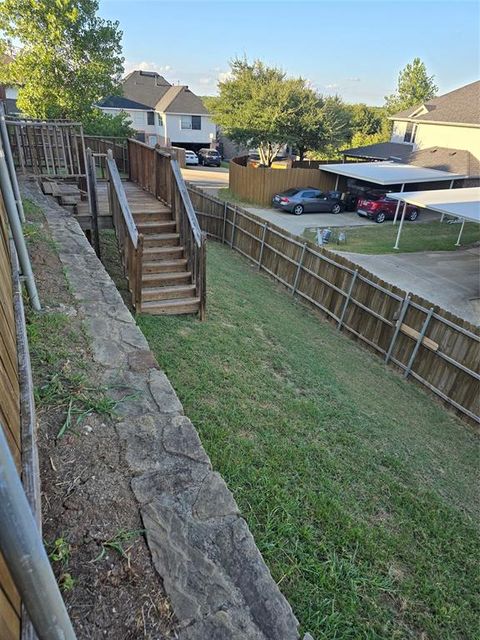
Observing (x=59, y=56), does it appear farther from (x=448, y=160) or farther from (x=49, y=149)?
(x=448, y=160)

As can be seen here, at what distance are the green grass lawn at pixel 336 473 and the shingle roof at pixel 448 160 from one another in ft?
66.8

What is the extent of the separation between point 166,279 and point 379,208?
653 inches

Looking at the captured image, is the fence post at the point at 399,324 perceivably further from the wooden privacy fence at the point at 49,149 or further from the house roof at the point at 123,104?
the house roof at the point at 123,104

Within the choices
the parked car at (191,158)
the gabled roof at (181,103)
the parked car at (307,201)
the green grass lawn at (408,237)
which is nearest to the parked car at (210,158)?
the parked car at (191,158)

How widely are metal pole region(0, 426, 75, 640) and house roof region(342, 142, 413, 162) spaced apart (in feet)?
97.6

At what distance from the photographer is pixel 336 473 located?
364 cm

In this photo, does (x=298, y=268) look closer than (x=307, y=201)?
Yes

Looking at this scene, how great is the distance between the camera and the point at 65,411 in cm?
263

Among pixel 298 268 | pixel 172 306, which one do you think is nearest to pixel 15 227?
pixel 172 306

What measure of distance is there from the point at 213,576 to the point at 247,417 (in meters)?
2.11

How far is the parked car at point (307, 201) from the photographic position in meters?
20.1

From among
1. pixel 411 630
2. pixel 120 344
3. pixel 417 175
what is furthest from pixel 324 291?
pixel 417 175

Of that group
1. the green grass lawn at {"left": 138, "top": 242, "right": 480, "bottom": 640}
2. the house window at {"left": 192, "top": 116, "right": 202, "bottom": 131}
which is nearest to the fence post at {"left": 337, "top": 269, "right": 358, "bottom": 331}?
the green grass lawn at {"left": 138, "top": 242, "right": 480, "bottom": 640}

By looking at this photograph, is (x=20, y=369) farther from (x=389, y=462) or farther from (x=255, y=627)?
(x=389, y=462)
